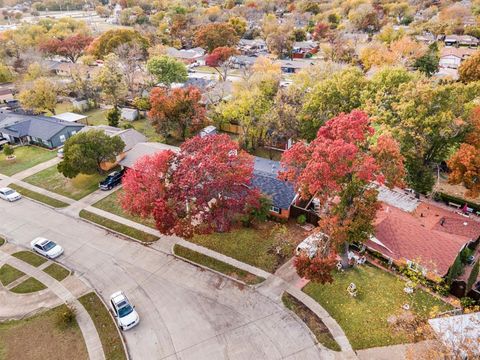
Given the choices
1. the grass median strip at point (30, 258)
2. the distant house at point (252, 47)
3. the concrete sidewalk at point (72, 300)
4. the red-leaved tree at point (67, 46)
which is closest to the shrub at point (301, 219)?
the concrete sidewalk at point (72, 300)

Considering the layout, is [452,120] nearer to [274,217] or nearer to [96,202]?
[274,217]

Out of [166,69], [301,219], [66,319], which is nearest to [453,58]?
[166,69]

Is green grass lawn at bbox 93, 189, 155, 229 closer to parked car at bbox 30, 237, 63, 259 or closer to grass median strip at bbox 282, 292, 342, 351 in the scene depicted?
parked car at bbox 30, 237, 63, 259

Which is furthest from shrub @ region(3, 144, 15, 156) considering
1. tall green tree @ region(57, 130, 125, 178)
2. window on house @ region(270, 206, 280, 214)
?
window on house @ region(270, 206, 280, 214)

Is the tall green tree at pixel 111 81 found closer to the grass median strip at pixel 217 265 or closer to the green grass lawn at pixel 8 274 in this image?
the green grass lawn at pixel 8 274

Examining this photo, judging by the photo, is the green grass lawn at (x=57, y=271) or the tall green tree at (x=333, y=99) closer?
the green grass lawn at (x=57, y=271)

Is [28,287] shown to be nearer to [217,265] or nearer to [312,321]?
[217,265]
